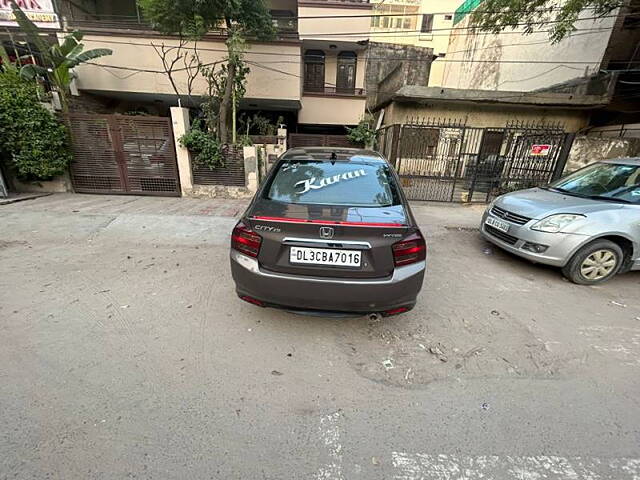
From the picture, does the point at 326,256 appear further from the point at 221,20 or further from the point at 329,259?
the point at 221,20

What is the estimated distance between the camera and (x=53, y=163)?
6754 mm

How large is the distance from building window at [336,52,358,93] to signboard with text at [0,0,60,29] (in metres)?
11.5

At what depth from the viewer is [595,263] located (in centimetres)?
368

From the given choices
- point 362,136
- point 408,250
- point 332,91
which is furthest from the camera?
point 332,91

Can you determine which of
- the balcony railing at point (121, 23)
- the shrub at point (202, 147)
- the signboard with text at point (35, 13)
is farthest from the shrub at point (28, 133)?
the signboard with text at point (35, 13)

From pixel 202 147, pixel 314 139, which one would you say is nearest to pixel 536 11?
pixel 314 139

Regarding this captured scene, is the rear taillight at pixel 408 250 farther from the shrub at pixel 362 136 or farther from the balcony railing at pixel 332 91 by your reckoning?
the balcony railing at pixel 332 91

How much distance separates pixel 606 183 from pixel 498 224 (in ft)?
5.27

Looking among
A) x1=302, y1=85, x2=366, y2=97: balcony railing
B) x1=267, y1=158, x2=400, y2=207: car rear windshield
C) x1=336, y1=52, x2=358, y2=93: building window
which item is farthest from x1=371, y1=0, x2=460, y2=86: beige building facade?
x1=267, y1=158, x2=400, y2=207: car rear windshield

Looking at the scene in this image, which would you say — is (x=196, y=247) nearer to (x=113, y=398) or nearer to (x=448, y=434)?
(x=113, y=398)

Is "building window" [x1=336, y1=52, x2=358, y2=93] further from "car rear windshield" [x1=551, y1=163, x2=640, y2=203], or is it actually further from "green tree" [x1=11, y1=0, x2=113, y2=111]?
"car rear windshield" [x1=551, y1=163, x2=640, y2=203]

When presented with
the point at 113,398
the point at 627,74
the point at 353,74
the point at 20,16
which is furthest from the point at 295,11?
the point at 113,398

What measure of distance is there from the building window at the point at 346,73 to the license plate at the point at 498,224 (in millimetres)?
12678

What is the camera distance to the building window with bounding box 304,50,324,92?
14.2m
